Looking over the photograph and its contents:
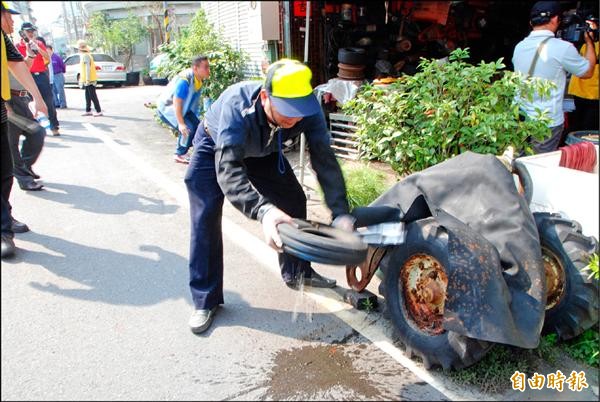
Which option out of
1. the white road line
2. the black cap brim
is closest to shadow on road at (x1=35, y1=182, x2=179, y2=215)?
the white road line

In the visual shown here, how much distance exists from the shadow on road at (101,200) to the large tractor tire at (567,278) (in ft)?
12.3

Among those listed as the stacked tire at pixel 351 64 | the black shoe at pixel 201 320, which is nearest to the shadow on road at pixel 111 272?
the black shoe at pixel 201 320

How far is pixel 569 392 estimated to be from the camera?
239 centimetres

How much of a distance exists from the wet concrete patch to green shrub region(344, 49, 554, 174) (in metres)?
1.90

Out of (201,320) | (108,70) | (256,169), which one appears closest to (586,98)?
(256,169)

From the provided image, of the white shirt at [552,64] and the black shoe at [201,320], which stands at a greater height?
the white shirt at [552,64]

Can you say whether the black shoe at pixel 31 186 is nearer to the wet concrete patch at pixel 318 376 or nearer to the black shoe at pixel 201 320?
the black shoe at pixel 201 320

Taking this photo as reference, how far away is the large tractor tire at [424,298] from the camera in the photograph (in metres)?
2.34

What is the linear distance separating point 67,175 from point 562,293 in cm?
520

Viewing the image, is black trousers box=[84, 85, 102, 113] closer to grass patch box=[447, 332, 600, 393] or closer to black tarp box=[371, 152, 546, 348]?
black tarp box=[371, 152, 546, 348]

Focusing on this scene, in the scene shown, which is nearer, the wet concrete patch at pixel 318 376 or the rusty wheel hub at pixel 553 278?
the wet concrete patch at pixel 318 376

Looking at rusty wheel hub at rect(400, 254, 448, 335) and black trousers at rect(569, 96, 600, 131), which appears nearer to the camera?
rusty wheel hub at rect(400, 254, 448, 335)

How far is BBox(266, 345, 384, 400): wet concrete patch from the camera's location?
92.3 inches

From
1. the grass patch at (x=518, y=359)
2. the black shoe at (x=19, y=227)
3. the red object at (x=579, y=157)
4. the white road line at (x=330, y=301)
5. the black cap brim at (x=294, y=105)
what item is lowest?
the white road line at (x=330, y=301)
